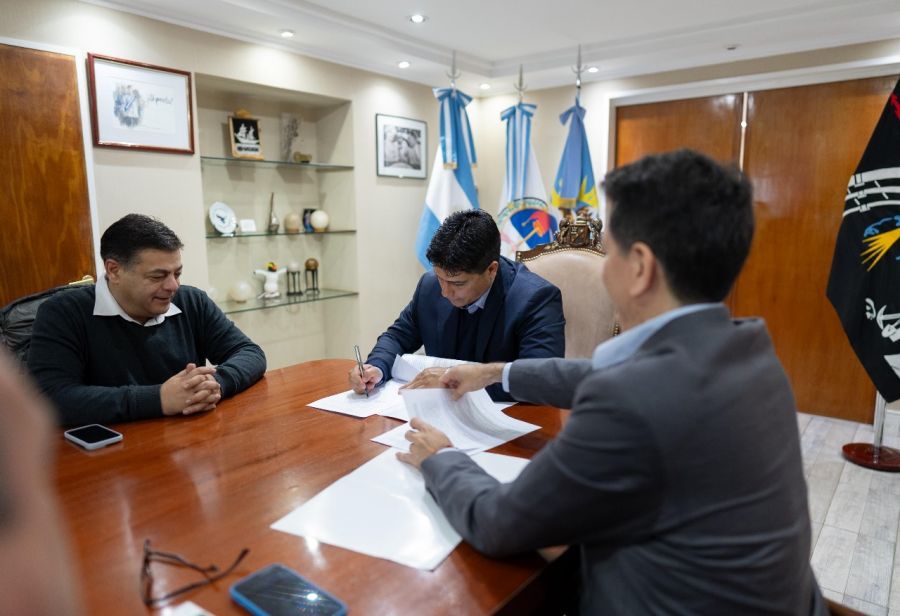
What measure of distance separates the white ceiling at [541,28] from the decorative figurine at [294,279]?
4.47ft

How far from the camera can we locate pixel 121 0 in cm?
266

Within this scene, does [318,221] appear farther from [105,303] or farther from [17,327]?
[105,303]

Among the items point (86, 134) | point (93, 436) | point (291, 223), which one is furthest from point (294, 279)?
point (93, 436)

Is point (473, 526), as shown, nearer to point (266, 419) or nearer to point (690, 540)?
point (690, 540)

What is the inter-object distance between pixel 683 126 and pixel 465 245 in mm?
2933

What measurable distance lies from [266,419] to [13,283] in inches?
69.6

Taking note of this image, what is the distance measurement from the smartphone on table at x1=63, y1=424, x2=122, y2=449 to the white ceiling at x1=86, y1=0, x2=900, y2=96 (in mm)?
2230

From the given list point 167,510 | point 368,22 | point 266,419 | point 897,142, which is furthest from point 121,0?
point 897,142

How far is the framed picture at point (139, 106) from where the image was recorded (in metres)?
2.68

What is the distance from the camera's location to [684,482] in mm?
689

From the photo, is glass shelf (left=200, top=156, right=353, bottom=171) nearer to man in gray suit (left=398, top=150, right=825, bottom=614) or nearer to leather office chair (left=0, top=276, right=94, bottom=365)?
leather office chair (left=0, top=276, right=94, bottom=365)

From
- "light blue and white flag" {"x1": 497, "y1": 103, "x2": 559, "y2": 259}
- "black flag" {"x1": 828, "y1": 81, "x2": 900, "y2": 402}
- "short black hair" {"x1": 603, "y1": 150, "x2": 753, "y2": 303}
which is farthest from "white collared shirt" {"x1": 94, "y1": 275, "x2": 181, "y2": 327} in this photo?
"black flag" {"x1": 828, "y1": 81, "x2": 900, "y2": 402}

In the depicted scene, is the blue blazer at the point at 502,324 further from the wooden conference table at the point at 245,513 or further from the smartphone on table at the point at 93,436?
the smartphone on table at the point at 93,436

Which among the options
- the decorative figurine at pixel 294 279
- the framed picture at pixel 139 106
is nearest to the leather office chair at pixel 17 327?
the framed picture at pixel 139 106
